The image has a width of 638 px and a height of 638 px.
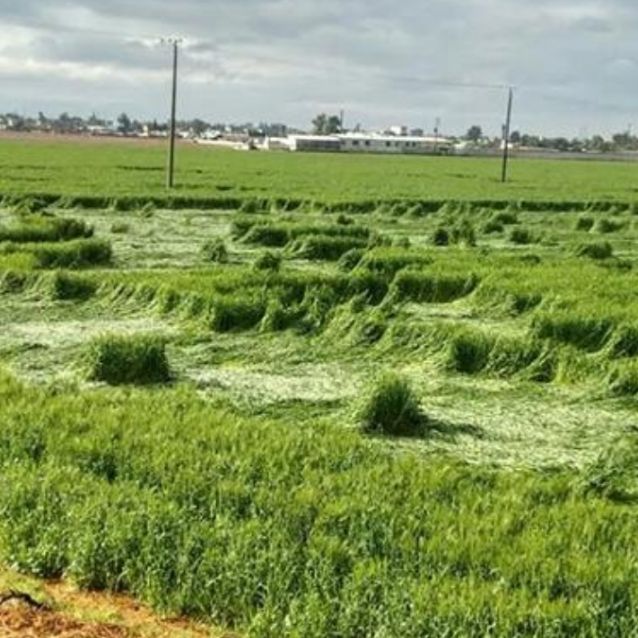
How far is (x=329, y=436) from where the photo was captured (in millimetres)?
8805

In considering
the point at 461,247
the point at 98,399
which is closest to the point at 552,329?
the point at 98,399

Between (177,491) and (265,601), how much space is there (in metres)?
1.70

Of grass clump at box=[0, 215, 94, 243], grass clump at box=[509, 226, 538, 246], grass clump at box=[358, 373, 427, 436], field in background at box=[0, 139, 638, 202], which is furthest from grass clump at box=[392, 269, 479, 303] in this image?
field in background at box=[0, 139, 638, 202]

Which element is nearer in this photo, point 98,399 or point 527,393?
point 98,399

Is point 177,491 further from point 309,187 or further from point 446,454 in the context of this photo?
point 309,187

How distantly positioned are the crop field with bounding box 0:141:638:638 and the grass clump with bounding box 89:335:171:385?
0.02 metres

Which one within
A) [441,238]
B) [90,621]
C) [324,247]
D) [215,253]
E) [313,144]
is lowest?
[90,621]

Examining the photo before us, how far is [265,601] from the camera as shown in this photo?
5660 millimetres

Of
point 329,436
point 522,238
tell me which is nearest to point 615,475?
point 329,436

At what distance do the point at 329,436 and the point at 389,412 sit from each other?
2.60 feet

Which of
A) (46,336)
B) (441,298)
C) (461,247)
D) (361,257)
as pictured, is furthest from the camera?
(461,247)

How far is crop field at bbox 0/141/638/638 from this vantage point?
5.84 m

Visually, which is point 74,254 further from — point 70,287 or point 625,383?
point 625,383

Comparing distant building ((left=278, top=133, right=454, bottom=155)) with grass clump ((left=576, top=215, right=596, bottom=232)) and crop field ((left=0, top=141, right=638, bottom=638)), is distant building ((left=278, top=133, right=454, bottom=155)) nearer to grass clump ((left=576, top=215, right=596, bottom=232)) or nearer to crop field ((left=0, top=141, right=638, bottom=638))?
grass clump ((left=576, top=215, right=596, bottom=232))
